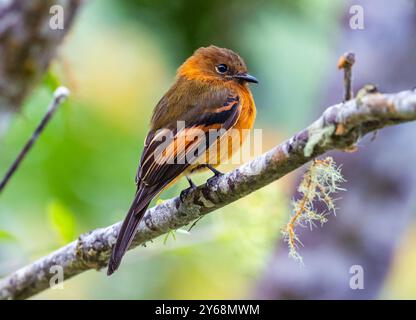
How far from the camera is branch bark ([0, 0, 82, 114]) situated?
2930 millimetres

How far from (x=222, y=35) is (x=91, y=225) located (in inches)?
84.8

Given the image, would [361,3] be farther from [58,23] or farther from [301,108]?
[58,23]

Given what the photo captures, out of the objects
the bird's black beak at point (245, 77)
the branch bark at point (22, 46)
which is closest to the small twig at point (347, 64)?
the branch bark at point (22, 46)

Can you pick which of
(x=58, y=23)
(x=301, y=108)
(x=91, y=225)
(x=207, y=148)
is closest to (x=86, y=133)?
(x=91, y=225)

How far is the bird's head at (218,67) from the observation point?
4.99 metres

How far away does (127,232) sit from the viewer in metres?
3.47

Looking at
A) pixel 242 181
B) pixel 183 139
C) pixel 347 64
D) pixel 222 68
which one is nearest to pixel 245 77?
pixel 222 68

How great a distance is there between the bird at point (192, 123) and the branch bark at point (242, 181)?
0.42 ft

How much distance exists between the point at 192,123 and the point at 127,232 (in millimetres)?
1014

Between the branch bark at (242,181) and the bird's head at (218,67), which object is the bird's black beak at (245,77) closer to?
the bird's head at (218,67)

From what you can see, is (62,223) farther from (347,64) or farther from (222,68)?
(347,64)

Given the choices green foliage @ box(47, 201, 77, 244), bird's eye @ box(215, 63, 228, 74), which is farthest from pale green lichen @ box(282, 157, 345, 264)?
bird's eye @ box(215, 63, 228, 74)

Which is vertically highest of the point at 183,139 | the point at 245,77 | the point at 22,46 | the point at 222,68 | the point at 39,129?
the point at 222,68

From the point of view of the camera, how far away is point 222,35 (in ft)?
23.5
